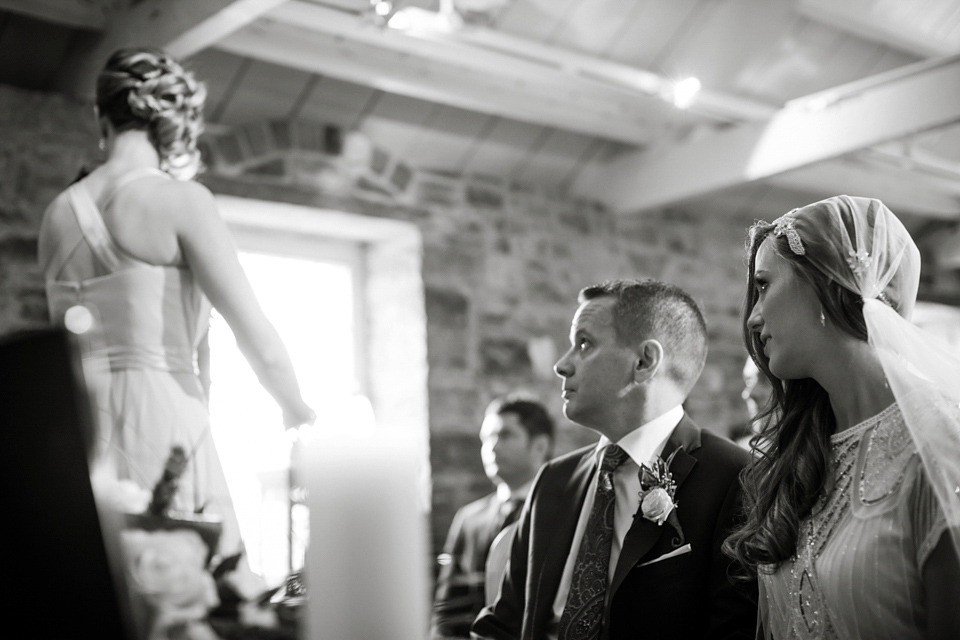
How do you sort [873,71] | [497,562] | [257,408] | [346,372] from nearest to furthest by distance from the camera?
[497,562] < [257,408] < [346,372] < [873,71]

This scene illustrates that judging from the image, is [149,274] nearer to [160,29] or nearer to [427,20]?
[160,29]

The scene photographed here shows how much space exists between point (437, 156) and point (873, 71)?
2.57 metres

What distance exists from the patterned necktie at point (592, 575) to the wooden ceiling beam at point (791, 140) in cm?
315

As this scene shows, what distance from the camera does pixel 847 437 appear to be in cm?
181

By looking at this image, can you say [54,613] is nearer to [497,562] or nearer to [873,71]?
[497,562]

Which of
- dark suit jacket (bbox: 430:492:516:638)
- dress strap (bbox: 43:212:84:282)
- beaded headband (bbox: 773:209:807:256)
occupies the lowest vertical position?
dark suit jacket (bbox: 430:492:516:638)

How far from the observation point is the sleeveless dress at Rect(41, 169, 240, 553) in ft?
5.91

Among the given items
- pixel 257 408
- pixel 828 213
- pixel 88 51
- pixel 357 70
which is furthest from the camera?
pixel 257 408

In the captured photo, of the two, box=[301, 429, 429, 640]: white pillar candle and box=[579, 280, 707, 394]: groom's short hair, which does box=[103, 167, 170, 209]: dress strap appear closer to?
box=[579, 280, 707, 394]: groom's short hair

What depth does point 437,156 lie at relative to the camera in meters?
5.32

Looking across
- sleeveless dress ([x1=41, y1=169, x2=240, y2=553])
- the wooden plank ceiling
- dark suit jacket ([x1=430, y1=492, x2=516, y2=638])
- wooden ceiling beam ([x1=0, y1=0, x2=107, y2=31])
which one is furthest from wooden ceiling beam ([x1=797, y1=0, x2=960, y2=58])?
sleeveless dress ([x1=41, y1=169, x2=240, y2=553])

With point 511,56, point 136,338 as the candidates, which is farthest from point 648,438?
point 511,56

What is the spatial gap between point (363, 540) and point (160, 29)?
3.45 metres

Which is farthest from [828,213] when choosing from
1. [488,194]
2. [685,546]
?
[488,194]
